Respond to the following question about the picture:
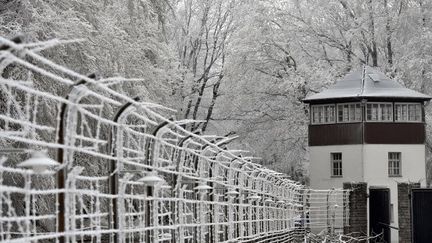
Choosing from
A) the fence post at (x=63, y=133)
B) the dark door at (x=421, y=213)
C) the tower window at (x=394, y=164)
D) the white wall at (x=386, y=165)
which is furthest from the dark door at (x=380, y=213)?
the fence post at (x=63, y=133)

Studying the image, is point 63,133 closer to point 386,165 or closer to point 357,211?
point 357,211

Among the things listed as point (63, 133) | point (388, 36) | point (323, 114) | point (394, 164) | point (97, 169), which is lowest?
point (63, 133)

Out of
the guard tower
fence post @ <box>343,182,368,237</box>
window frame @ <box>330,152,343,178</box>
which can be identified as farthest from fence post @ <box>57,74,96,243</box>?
window frame @ <box>330,152,343,178</box>

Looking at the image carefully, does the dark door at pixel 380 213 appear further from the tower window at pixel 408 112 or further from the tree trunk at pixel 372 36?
the tree trunk at pixel 372 36

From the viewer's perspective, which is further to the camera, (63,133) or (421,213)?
(421,213)

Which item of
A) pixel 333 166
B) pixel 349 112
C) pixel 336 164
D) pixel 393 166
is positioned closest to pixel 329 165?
pixel 333 166

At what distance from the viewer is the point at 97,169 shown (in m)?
15.9

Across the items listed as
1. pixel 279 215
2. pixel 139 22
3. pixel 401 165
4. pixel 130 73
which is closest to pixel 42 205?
pixel 130 73

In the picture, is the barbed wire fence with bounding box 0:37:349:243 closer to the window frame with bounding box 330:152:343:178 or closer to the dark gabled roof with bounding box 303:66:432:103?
the window frame with bounding box 330:152:343:178

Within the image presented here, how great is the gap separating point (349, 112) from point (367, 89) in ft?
5.10

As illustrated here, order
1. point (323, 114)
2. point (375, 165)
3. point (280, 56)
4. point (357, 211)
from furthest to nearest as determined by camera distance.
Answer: point (280, 56), point (323, 114), point (375, 165), point (357, 211)

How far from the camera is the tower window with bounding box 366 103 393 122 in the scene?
4156cm

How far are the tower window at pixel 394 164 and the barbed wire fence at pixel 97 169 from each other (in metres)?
16.7

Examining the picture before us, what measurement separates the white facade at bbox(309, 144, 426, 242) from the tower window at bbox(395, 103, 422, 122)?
51.8 inches
